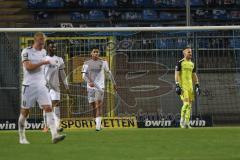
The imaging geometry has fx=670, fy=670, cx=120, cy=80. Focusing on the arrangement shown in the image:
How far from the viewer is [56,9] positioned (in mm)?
32719

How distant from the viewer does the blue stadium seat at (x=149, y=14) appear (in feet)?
105

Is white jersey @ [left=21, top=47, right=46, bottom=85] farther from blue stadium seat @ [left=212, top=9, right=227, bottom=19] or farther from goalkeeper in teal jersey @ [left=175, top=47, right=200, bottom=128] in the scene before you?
blue stadium seat @ [left=212, top=9, right=227, bottom=19]

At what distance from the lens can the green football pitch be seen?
11.9 meters

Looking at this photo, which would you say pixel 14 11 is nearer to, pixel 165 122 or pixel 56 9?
pixel 56 9

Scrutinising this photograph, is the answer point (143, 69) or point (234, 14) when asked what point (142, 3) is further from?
point (143, 69)

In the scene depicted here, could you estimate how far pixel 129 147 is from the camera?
1370 cm

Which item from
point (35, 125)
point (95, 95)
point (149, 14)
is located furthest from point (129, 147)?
point (149, 14)

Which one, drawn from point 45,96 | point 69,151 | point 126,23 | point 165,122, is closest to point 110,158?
point 69,151

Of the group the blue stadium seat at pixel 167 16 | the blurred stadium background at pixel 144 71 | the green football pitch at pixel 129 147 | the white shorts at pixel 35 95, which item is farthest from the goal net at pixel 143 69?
the white shorts at pixel 35 95

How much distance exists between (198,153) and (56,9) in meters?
21.3

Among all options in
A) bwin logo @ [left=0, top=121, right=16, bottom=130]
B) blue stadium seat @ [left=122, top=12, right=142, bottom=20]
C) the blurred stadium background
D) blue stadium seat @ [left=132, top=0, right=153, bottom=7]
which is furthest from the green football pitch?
blue stadium seat @ [left=132, top=0, right=153, bottom=7]

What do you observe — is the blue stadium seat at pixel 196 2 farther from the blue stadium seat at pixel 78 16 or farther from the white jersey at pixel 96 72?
the white jersey at pixel 96 72

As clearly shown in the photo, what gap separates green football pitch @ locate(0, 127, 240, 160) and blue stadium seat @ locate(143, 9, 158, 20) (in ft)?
49.6

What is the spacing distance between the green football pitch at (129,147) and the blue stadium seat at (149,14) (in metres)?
15.1
